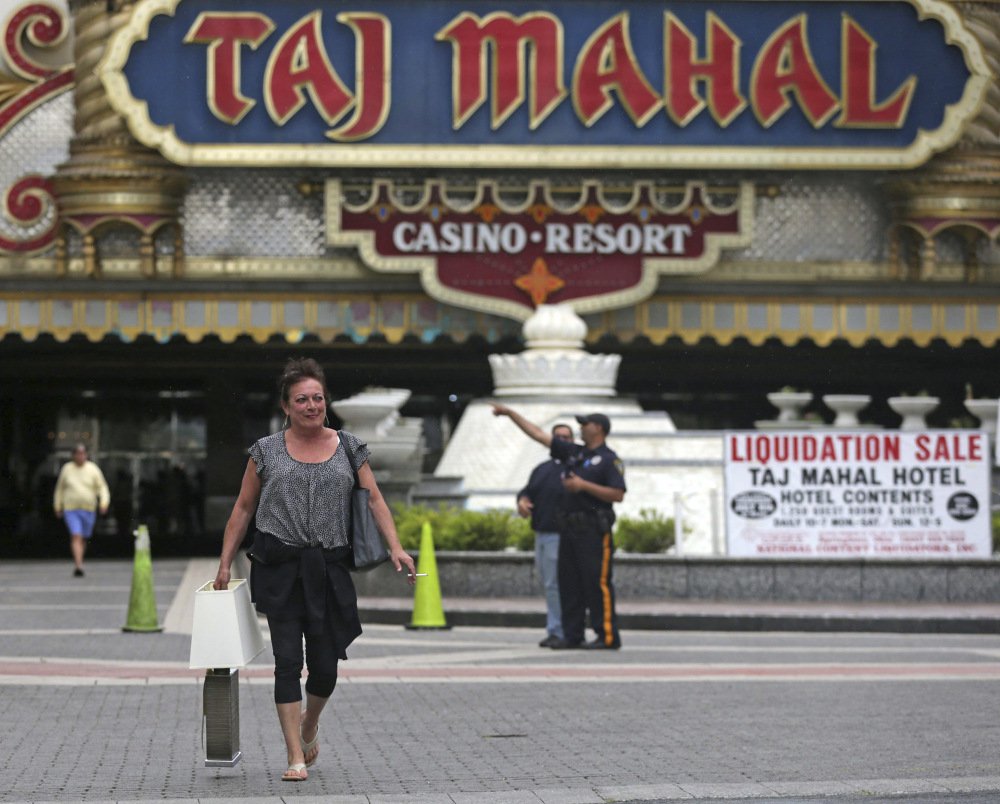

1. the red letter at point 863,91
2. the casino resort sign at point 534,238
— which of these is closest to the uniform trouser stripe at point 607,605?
the casino resort sign at point 534,238

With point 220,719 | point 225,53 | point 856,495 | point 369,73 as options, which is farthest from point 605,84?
point 220,719

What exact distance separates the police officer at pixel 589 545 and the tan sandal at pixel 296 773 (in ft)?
23.3

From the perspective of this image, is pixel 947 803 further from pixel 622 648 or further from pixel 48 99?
pixel 48 99

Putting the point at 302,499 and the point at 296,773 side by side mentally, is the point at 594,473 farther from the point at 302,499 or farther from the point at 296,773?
the point at 296,773

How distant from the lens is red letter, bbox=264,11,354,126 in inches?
1257

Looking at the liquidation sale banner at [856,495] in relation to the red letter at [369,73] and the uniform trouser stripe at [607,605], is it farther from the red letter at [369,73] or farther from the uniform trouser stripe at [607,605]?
the red letter at [369,73]

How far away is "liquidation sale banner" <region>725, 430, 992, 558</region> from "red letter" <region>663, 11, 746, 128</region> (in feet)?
38.3

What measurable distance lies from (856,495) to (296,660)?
40.5ft

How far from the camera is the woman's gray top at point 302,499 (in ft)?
32.6

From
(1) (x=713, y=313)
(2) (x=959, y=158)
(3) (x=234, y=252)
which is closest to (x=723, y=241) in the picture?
(1) (x=713, y=313)

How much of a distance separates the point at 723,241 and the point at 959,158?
387 centimetres

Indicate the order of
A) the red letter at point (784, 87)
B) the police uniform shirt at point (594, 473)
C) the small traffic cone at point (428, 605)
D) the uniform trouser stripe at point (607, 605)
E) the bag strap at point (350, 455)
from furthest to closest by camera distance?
1. the red letter at point (784, 87)
2. the small traffic cone at point (428, 605)
3. the police uniform shirt at point (594, 473)
4. the uniform trouser stripe at point (607, 605)
5. the bag strap at point (350, 455)

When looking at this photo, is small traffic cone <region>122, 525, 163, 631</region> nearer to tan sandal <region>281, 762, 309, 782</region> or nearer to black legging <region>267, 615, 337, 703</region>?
black legging <region>267, 615, 337, 703</region>

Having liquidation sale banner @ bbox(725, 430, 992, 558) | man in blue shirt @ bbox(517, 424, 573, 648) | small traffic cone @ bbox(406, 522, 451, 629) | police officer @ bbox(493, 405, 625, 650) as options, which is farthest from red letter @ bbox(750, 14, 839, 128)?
police officer @ bbox(493, 405, 625, 650)
